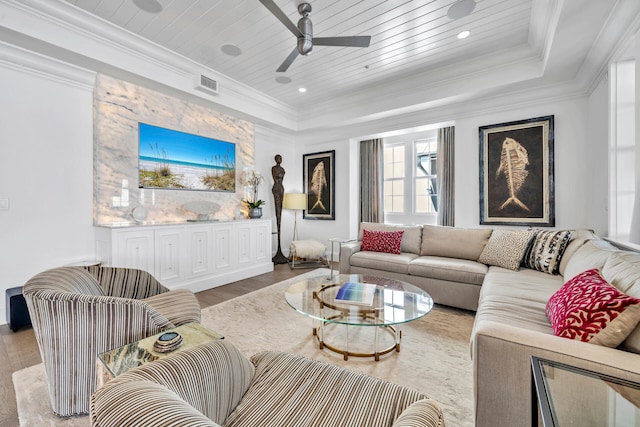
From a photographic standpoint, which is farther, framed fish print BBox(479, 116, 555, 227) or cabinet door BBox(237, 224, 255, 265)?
cabinet door BBox(237, 224, 255, 265)

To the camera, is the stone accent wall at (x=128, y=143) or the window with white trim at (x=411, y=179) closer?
the stone accent wall at (x=128, y=143)

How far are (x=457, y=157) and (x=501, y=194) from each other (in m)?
0.80

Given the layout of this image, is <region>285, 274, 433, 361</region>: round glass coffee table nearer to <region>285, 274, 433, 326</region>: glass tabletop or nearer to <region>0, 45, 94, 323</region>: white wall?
<region>285, 274, 433, 326</region>: glass tabletop

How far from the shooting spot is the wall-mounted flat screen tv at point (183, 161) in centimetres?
358

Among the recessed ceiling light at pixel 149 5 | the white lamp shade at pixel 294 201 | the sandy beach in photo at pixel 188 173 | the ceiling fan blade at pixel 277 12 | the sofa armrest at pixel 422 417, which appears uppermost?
the recessed ceiling light at pixel 149 5

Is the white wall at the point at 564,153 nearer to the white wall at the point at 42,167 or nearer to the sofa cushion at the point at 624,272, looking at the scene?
the sofa cushion at the point at 624,272

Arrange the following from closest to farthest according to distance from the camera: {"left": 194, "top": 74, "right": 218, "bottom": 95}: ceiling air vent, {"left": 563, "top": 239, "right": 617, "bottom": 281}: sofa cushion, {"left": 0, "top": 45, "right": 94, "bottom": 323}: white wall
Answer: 1. {"left": 563, "top": 239, "right": 617, "bottom": 281}: sofa cushion
2. {"left": 0, "top": 45, "right": 94, "bottom": 323}: white wall
3. {"left": 194, "top": 74, "right": 218, "bottom": 95}: ceiling air vent

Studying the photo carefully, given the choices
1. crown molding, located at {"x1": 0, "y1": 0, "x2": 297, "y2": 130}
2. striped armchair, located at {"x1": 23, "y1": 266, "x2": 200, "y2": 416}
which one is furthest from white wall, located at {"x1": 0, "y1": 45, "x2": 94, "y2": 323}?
striped armchair, located at {"x1": 23, "y1": 266, "x2": 200, "y2": 416}

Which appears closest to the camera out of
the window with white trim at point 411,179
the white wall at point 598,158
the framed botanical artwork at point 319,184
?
the white wall at point 598,158

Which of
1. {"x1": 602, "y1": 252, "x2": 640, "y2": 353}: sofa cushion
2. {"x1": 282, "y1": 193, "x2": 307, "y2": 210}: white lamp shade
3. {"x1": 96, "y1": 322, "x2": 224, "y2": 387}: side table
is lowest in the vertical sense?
{"x1": 96, "y1": 322, "x2": 224, "y2": 387}: side table

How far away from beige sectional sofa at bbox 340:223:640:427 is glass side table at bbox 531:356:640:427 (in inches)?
1.1

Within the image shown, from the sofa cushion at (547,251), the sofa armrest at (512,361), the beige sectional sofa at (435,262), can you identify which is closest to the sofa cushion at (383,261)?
the beige sectional sofa at (435,262)

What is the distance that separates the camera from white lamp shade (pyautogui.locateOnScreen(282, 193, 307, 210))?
5.32 metres

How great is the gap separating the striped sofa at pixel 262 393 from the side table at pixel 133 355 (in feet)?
0.84
